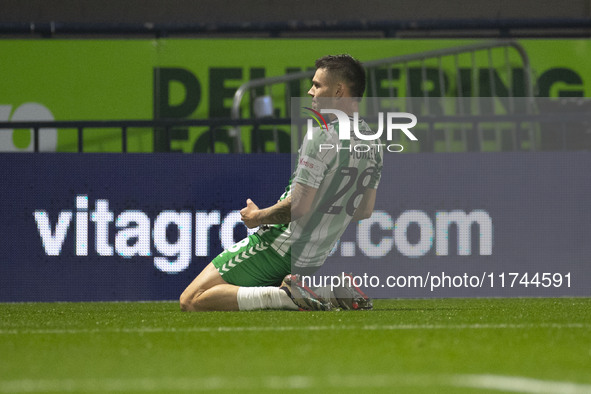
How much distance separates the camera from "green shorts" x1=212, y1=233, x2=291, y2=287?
17.4 ft

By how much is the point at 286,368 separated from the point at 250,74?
5.36 m

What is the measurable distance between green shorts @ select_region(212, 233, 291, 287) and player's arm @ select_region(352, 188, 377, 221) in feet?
1.38

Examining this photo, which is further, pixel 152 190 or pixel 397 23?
pixel 397 23

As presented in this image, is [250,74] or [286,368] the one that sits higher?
[250,74]

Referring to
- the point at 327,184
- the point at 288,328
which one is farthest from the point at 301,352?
the point at 327,184

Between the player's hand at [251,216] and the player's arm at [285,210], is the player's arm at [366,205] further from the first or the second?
the player's hand at [251,216]

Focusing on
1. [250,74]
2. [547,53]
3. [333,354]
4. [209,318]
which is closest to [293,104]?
[250,74]

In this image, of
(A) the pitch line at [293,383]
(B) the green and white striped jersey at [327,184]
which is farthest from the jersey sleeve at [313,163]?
(A) the pitch line at [293,383]

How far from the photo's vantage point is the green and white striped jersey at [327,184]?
4855mm

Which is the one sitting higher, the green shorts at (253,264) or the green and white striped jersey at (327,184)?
the green and white striped jersey at (327,184)

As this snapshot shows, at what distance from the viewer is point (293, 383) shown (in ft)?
7.68

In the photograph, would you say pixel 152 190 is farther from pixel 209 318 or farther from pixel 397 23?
pixel 397 23

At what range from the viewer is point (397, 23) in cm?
825

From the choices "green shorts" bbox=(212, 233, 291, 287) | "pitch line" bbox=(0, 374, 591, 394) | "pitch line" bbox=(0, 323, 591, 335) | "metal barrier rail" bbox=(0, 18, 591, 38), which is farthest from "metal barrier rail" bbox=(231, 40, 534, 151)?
"pitch line" bbox=(0, 374, 591, 394)
